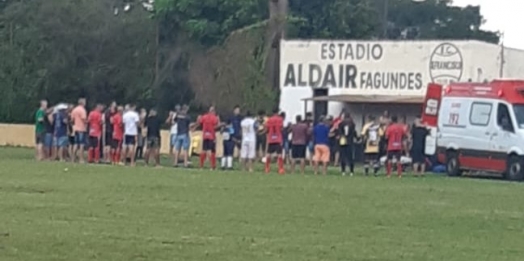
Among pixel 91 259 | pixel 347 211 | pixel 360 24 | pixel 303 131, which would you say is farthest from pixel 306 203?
pixel 360 24

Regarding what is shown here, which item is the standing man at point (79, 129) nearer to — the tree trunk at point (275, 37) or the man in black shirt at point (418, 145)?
the man in black shirt at point (418, 145)

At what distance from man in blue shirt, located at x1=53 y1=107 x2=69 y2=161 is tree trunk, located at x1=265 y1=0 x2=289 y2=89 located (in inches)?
641

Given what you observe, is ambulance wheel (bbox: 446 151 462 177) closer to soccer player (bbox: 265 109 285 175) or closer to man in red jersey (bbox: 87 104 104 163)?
soccer player (bbox: 265 109 285 175)

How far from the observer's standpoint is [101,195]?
23.5 metres

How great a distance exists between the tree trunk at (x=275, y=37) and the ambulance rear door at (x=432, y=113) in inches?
447

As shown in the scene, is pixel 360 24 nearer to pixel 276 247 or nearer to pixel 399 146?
pixel 399 146

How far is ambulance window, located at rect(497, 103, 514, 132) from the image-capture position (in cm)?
3819

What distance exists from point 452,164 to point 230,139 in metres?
6.60

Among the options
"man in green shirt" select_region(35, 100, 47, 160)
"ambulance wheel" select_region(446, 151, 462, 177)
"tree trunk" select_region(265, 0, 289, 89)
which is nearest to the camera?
"man in green shirt" select_region(35, 100, 47, 160)

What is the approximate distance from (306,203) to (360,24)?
167 ft

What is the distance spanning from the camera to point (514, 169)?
124ft

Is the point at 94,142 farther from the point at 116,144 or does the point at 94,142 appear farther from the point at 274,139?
the point at 274,139

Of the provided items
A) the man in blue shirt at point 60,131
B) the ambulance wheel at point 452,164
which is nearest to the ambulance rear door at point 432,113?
the ambulance wheel at point 452,164

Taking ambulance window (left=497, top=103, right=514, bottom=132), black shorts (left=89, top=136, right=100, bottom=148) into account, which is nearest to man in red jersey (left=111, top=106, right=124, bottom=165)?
black shorts (left=89, top=136, right=100, bottom=148)
